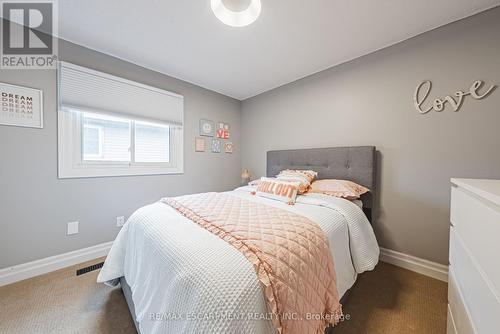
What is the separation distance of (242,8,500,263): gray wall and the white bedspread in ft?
2.28

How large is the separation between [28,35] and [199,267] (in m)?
2.66

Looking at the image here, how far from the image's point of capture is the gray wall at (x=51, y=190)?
66.0 inches

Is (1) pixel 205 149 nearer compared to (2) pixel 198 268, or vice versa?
(2) pixel 198 268

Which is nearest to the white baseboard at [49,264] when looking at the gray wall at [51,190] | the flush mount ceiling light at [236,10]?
the gray wall at [51,190]

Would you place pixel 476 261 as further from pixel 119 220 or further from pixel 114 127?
pixel 114 127

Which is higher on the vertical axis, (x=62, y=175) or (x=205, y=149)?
(x=205, y=149)

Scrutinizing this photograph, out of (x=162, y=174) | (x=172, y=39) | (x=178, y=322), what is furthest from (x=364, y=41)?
(x=162, y=174)

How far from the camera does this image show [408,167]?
1.88 m

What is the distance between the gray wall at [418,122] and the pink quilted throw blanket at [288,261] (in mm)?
1396

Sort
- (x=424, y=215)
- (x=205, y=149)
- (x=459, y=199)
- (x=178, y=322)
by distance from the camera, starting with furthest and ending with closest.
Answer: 1. (x=205, y=149)
2. (x=424, y=215)
3. (x=459, y=199)
4. (x=178, y=322)

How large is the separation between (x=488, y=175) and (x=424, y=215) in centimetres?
55

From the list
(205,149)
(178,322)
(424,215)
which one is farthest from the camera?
(205,149)

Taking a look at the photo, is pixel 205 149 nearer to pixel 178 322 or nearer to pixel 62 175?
pixel 62 175

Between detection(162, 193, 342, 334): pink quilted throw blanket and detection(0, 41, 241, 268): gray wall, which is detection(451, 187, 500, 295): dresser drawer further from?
detection(0, 41, 241, 268): gray wall
